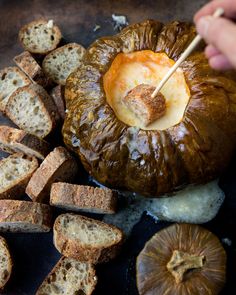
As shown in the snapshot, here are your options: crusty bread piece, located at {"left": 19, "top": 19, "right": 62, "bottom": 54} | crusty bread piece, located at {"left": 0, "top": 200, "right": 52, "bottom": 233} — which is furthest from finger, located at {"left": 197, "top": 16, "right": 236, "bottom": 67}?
crusty bread piece, located at {"left": 19, "top": 19, "right": 62, "bottom": 54}

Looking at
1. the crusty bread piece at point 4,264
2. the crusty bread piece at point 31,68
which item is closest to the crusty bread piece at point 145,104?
the crusty bread piece at point 31,68

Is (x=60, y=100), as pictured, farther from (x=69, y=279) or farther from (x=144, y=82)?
(x=69, y=279)

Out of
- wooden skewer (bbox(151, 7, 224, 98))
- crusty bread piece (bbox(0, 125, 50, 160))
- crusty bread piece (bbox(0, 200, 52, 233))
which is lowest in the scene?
crusty bread piece (bbox(0, 200, 52, 233))

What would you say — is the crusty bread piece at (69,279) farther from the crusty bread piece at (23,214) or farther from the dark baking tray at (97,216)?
the crusty bread piece at (23,214)

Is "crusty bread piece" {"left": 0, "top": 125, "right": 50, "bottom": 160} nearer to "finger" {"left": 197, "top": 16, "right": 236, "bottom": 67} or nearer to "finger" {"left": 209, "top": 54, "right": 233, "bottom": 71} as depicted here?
"finger" {"left": 209, "top": 54, "right": 233, "bottom": 71}

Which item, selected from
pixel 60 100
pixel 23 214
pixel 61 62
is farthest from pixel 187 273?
pixel 61 62
